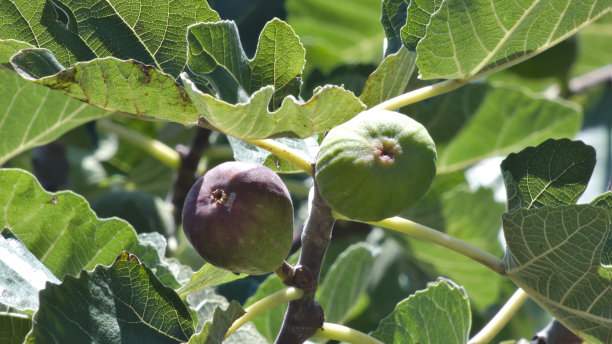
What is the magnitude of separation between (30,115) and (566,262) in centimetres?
107

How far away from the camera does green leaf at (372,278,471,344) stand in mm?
1205

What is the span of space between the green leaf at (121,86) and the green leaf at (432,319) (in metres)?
0.52

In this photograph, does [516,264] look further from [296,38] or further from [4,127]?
[4,127]

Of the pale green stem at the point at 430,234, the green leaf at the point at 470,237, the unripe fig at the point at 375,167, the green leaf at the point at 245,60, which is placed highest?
the green leaf at the point at 245,60

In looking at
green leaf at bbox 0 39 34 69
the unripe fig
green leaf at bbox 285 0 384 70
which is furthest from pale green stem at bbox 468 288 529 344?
green leaf at bbox 285 0 384 70

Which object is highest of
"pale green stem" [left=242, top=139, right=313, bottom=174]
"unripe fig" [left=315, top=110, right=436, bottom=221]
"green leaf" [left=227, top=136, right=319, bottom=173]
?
"unripe fig" [left=315, top=110, right=436, bottom=221]

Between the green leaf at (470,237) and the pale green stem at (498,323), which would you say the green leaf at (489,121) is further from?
the pale green stem at (498,323)

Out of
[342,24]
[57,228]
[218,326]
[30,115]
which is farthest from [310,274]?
[342,24]

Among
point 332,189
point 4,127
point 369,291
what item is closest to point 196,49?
point 332,189

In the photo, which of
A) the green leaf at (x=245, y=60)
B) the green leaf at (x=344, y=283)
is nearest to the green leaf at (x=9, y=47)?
the green leaf at (x=245, y=60)

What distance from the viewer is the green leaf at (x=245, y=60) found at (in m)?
0.94

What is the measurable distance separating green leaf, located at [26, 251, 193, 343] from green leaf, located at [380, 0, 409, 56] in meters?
0.46

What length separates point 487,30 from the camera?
3.14ft

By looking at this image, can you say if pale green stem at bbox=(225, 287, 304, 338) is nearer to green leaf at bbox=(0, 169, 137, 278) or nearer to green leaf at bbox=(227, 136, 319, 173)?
green leaf at bbox=(227, 136, 319, 173)
